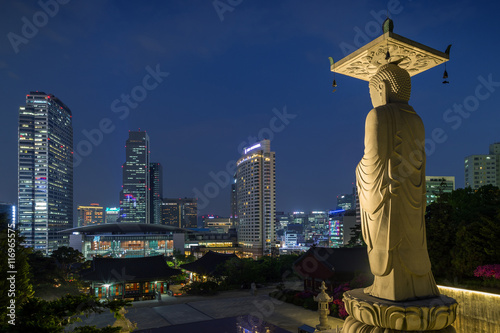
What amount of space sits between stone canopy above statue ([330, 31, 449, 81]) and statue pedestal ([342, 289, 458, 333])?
5397 millimetres

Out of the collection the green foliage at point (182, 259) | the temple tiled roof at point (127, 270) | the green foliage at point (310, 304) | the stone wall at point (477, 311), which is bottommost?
the green foliage at point (182, 259)

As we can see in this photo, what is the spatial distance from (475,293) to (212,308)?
50.1 ft

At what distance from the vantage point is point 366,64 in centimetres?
885

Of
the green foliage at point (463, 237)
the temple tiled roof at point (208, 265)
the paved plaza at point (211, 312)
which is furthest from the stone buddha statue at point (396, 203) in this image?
the temple tiled roof at point (208, 265)

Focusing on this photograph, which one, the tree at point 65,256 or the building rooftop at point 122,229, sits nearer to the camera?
the tree at point 65,256

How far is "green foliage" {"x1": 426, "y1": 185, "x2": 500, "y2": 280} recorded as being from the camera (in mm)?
13727

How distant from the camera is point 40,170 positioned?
9838 cm

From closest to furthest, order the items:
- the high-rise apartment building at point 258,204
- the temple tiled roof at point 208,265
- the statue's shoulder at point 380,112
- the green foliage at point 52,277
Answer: the statue's shoulder at point 380,112 < the green foliage at point 52,277 < the temple tiled roof at point 208,265 < the high-rise apartment building at point 258,204

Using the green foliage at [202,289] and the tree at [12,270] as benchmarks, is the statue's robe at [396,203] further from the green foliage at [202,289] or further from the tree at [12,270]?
the green foliage at [202,289]

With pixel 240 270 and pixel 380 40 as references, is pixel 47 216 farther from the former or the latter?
pixel 380 40

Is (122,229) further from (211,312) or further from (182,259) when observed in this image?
(211,312)

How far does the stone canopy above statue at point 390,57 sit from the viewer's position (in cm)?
796

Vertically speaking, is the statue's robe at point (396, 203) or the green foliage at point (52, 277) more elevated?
the statue's robe at point (396, 203)

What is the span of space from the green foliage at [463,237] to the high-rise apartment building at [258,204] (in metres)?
64.8
